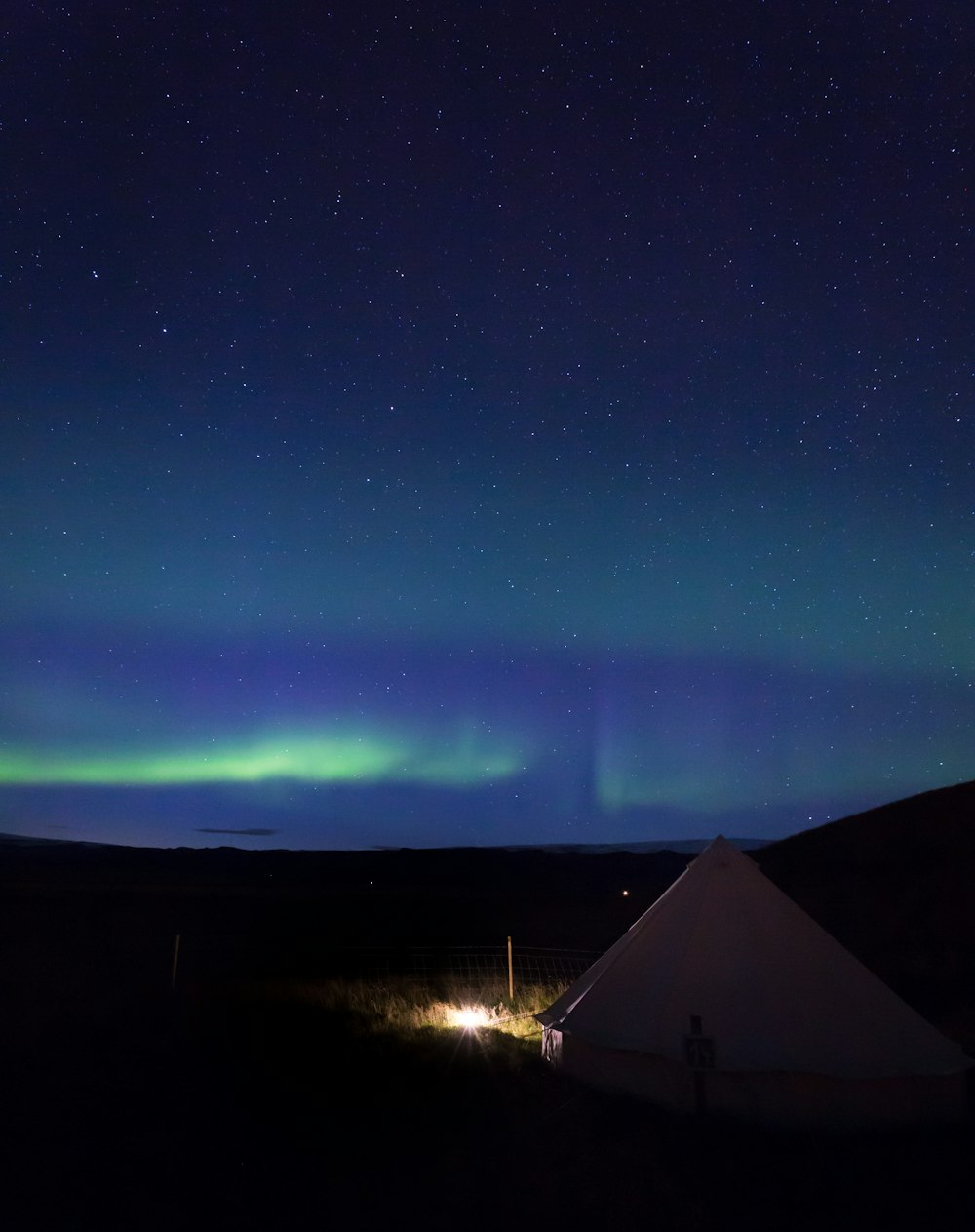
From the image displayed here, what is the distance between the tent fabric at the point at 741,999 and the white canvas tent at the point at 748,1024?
0.01 meters

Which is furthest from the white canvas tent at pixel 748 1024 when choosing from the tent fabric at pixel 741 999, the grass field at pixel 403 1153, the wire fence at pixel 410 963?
the wire fence at pixel 410 963

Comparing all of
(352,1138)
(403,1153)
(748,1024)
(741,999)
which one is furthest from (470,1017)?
(403,1153)

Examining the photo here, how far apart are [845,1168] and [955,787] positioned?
1848 cm

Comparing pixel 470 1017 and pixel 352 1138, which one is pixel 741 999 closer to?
pixel 352 1138

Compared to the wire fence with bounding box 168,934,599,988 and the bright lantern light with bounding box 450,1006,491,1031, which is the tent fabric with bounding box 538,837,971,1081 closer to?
the bright lantern light with bounding box 450,1006,491,1031

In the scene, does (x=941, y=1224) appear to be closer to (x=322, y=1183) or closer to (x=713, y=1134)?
(x=713, y=1134)

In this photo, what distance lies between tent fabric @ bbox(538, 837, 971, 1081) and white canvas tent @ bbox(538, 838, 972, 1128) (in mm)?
11

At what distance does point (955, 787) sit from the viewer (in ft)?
76.5

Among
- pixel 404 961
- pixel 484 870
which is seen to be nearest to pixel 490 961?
pixel 404 961

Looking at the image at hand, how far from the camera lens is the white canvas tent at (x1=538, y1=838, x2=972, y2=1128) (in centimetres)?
→ 798

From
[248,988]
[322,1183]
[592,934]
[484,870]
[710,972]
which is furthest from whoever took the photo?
[484,870]

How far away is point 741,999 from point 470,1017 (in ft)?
14.0

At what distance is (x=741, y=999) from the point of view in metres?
8.66

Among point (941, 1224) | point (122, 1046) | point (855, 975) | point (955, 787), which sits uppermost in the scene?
point (955, 787)
